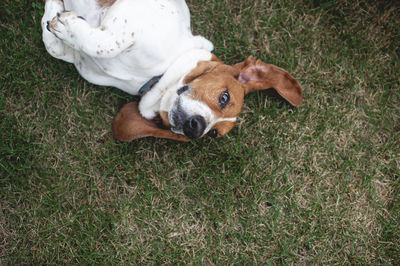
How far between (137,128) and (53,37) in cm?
122

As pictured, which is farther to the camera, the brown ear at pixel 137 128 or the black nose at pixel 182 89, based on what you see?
the brown ear at pixel 137 128

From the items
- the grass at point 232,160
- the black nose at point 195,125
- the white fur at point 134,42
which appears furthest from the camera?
the grass at point 232,160

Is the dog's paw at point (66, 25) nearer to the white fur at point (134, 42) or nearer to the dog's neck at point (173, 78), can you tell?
the white fur at point (134, 42)

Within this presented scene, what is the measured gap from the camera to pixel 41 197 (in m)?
3.73

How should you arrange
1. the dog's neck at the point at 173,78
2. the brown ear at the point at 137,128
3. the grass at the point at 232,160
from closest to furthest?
the dog's neck at the point at 173,78 → the brown ear at the point at 137,128 → the grass at the point at 232,160

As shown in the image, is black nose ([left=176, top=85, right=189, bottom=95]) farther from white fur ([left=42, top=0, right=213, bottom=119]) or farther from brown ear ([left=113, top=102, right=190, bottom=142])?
brown ear ([left=113, top=102, right=190, bottom=142])

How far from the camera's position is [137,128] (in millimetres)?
3164

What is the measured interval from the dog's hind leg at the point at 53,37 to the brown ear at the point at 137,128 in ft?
2.74

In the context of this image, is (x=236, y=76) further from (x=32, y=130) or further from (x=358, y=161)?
(x=32, y=130)

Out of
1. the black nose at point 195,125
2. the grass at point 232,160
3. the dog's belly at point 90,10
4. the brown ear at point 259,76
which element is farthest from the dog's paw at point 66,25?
the brown ear at point 259,76

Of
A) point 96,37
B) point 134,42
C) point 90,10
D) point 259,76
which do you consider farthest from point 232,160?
point 90,10

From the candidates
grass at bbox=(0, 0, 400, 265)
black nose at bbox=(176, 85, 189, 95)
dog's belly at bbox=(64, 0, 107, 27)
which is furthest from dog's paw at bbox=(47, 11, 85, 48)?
black nose at bbox=(176, 85, 189, 95)

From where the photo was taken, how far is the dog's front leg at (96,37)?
9.27 feet

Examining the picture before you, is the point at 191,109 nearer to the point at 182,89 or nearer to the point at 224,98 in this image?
the point at 182,89
